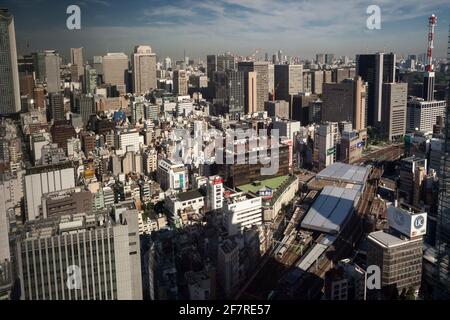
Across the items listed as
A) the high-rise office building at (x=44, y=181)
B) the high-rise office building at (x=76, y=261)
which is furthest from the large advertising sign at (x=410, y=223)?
the high-rise office building at (x=44, y=181)

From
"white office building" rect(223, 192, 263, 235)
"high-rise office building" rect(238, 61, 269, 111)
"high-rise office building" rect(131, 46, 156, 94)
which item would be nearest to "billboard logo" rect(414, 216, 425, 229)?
"white office building" rect(223, 192, 263, 235)

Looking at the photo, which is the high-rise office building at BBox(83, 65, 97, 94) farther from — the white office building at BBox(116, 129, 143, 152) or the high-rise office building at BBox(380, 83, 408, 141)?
the high-rise office building at BBox(380, 83, 408, 141)

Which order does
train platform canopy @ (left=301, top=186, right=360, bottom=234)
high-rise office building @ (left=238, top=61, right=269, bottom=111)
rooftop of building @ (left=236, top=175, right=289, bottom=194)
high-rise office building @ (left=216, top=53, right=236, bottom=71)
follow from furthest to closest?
1. high-rise office building @ (left=216, top=53, right=236, bottom=71)
2. high-rise office building @ (left=238, top=61, right=269, bottom=111)
3. rooftop of building @ (left=236, top=175, right=289, bottom=194)
4. train platform canopy @ (left=301, top=186, right=360, bottom=234)

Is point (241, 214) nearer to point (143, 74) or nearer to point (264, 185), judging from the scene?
point (264, 185)

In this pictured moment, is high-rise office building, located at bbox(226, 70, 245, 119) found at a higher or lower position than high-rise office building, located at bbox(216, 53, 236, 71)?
lower

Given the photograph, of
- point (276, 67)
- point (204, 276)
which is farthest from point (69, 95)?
point (204, 276)

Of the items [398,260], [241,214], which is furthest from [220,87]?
[398,260]
